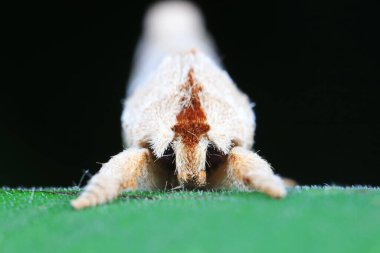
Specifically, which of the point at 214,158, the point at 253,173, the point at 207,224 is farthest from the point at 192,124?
the point at 207,224

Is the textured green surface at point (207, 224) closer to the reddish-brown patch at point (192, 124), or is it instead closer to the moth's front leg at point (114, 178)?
the moth's front leg at point (114, 178)

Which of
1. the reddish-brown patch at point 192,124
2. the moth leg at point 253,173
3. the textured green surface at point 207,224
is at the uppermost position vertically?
the reddish-brown patch at point 192,124

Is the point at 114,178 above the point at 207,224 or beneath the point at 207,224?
above

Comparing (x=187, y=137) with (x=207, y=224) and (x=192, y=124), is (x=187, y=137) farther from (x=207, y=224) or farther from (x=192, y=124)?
(x=207, y=224)

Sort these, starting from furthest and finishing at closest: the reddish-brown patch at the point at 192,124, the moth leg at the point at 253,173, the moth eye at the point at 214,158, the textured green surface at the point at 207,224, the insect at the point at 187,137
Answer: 1. the moth eye at the point at 214,158
2. the reddish-brown patch at the point at 192,124
3. the insect at the point at 187,137
4. the moth leg at the point at 253,173
5. the textured green surface at the point at 207,224

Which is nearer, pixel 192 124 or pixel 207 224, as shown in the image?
pixel 207 224

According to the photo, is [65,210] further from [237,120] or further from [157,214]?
[237,120]

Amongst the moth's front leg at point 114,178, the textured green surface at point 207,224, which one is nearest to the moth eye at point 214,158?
the moth's front leg at point 114,178
